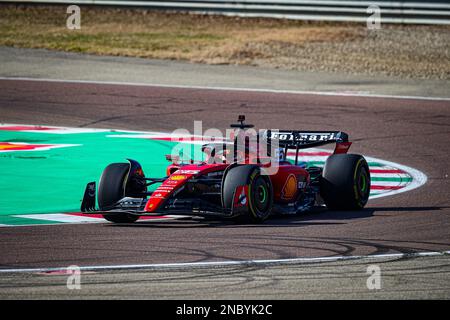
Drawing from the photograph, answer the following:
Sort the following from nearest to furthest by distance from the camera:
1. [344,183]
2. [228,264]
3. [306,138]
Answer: [228,264]
[344,183]
[306,138]

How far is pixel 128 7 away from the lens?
103 ft

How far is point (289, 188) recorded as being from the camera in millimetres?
12727

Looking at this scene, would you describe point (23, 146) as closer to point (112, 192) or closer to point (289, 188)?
point (112, 192)

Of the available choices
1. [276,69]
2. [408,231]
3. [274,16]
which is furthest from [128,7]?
[408,231]

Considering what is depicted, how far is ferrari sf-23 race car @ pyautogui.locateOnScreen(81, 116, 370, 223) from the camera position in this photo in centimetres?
1185

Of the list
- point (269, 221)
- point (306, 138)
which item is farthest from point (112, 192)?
point (306, 138)

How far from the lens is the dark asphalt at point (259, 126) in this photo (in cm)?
1032

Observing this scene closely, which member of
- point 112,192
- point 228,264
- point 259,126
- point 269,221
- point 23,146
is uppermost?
point 259,126

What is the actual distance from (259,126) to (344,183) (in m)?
6.53

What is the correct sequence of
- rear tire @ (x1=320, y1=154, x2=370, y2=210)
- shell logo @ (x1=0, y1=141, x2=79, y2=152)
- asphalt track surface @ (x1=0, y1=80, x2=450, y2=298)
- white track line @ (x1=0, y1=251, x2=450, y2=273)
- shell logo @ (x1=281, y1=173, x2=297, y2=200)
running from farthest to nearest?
shell logo @ (x1=0, y1=141, x2=79, y2=152) → rear tire @ (x1=320, y1=154, x2=370, y2=210) → shell logo @ (x1=281, y1=173, x2=297, y2=200) → asphalt track surface @ (x1=0, y1=80, x2=450, y2=298) → white track line @ (x1=0, y1=251, x2=450, y2=273)

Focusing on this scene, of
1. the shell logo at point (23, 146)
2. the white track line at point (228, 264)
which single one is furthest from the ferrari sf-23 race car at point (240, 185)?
the shell logo at point (23, 146)

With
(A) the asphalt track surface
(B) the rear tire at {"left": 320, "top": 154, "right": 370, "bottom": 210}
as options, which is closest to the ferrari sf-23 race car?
Answer: (B) the rear tire at {"left": 320, "top": 154, "right": 370, "bottom": 210}

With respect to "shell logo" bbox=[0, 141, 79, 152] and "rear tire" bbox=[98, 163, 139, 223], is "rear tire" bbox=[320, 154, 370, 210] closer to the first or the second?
"rear tire" bbox=[98, 163, 139, 223]

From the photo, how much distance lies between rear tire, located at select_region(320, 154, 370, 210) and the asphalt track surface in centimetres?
16
